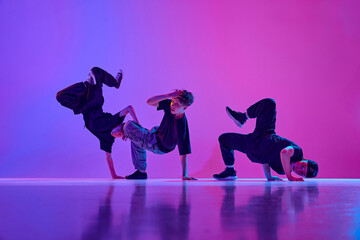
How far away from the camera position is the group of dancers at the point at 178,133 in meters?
2.96

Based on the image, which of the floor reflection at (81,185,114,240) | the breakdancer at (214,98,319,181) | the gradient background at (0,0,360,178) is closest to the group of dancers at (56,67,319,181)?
the breakdancer at (214,98,319,181)

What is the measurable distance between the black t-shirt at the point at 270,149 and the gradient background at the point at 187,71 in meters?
1.42

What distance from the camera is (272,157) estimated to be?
301 cm

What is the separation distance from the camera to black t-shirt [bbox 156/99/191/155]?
3059 millimetres

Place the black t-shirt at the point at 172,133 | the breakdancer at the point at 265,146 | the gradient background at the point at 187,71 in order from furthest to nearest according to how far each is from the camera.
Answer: the gradient background at the point at 187,71 < the black t-shirt at the point at 172,133 < the breakdancer at the point at 265,146

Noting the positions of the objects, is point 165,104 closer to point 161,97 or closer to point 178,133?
point 161,97

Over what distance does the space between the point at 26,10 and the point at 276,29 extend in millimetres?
3827

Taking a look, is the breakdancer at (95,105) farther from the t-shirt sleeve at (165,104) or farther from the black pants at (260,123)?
the black pants at (260,123)

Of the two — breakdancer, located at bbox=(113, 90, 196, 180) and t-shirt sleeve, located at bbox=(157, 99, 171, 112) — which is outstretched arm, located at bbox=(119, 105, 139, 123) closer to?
breakdancer, located at bbox=(113, 90, 196, 180)

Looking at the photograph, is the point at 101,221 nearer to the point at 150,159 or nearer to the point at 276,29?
the point at 150,159

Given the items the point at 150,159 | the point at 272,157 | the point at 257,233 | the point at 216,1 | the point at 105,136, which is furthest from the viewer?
the point at 216,1

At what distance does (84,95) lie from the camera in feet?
11.9

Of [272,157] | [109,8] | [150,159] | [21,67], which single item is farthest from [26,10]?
[272,157]

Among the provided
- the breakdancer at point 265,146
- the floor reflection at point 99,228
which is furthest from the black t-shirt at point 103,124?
the floor reflection at point 99,228
